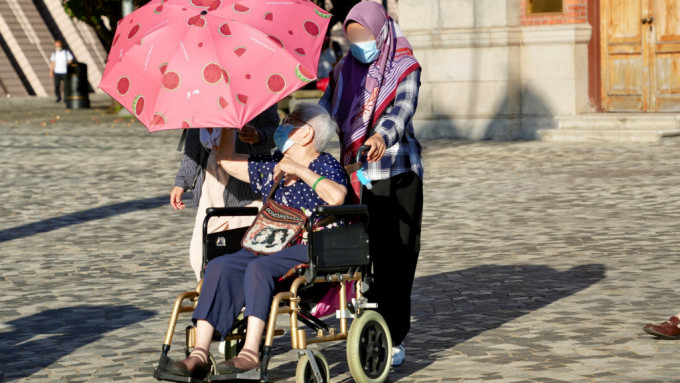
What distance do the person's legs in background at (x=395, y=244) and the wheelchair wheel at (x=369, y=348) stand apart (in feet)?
0.91

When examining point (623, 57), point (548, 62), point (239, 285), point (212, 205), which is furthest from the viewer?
point (623, 57)

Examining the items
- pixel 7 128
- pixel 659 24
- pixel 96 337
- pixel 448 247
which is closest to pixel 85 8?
pixel 7 128

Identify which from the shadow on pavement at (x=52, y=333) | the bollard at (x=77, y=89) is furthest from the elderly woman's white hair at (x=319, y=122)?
the bollard at (x=77, y=89)

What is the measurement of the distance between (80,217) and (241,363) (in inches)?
272

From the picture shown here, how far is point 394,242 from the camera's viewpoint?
19.2 ft

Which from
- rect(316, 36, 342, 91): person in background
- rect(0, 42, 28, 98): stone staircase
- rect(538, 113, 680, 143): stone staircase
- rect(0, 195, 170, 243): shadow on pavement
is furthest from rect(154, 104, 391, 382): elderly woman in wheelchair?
rect(0, 42, 28, 98): stone staircase

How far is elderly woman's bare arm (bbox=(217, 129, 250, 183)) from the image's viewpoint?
18.9ft

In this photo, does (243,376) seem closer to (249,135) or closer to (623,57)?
(249,135)

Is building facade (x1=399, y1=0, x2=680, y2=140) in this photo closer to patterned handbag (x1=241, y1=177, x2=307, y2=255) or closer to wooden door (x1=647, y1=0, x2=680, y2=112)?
wooden door (x1=647, y1=0, x2=680, y2=112)

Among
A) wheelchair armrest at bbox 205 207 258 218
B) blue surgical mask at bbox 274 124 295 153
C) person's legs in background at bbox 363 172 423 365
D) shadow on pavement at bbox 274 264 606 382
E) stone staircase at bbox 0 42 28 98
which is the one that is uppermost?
blue surgical mask at bbox 274 124 295 153

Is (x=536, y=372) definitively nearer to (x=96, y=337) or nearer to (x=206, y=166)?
(x=206, y=166)

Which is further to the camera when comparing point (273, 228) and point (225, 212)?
point (225, 212)

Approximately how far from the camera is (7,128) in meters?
24.8

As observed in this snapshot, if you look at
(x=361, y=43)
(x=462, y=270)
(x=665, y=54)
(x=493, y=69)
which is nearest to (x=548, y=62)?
(x=493, y=69)
